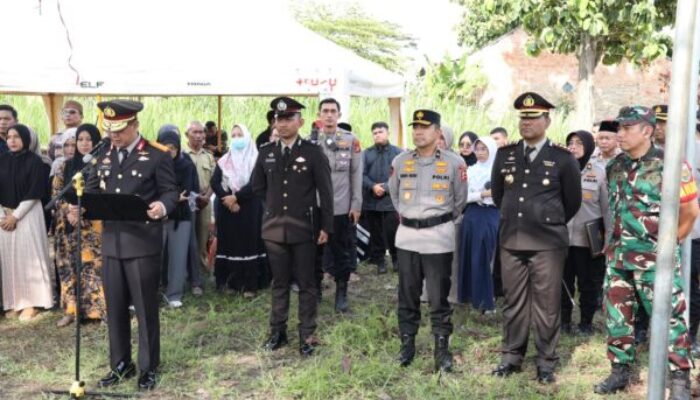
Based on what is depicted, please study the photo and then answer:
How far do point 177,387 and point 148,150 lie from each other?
1662 millimetres

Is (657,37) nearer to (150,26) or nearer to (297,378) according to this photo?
(150,26)

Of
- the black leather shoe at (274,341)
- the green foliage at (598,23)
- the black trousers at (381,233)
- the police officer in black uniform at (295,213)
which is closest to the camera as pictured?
the police officer in black uniform at (295,213)

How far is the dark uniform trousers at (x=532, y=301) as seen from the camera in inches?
204

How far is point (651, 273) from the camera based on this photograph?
15.3 feet

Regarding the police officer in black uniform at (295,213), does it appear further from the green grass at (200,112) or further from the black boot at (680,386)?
the green grass at (200,112)

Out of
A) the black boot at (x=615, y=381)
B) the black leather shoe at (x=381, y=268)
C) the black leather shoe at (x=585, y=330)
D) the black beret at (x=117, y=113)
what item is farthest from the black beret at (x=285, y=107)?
the black leather shoe at (x=381, y=268)

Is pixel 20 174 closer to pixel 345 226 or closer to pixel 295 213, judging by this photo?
pixel 295 213

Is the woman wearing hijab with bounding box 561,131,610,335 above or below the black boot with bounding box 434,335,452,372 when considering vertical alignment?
above

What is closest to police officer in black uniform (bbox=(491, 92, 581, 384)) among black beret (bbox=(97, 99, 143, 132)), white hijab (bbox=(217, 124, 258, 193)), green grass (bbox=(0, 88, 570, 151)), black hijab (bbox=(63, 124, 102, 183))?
black beret (bbox=(97, 99, 143, 132))

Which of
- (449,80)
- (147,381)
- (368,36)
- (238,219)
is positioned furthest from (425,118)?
(368,36)

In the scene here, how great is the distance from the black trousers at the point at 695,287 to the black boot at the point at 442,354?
1.92m

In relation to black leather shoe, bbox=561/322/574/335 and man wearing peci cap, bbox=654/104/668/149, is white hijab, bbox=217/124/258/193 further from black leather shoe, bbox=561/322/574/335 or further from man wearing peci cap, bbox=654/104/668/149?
man wearing peci cap, bbox=654/104/668/149

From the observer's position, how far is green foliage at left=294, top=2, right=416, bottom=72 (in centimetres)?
3466

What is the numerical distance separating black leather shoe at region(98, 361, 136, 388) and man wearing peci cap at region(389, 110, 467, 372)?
1.99 m
